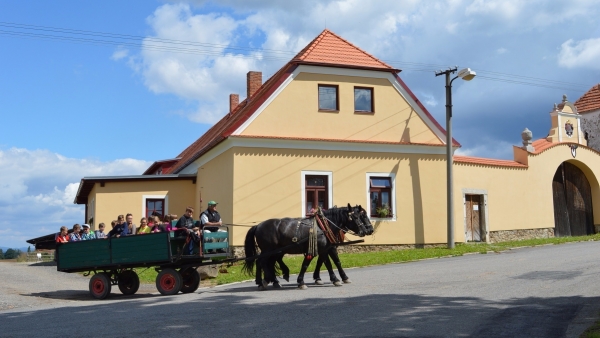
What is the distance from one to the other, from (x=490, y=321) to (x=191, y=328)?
158 inches

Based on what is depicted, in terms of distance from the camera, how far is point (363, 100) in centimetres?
2423

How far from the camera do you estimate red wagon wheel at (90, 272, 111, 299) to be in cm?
1423

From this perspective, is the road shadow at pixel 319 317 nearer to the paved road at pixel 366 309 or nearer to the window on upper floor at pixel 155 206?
the paved road at pixel 366 309

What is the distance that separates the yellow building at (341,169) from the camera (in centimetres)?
2262

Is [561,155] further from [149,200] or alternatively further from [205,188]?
[149,200]

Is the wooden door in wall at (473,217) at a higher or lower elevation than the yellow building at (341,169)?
lower

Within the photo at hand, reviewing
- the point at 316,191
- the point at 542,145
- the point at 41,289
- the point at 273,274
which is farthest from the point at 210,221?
the point at 542,145

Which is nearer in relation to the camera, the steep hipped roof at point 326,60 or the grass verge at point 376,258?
the grass verge at point 376,258

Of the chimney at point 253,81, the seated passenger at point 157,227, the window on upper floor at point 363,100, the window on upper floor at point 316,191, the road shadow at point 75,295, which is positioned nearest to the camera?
the road shadow at point 75,295

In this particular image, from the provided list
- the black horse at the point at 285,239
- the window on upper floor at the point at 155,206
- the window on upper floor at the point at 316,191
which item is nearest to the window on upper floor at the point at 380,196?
the window on upper floor at the point at 316,191

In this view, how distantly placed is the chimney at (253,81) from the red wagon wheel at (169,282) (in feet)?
57.1

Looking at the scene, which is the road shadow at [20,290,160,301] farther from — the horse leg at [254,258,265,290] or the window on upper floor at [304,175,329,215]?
the window on upper floor at [304,175,329,215]

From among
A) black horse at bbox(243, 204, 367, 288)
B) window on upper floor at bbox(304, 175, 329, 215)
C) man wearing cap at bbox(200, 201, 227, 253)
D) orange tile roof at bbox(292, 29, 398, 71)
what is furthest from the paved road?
orange tile roof at bbox(292, 29, 398, 71)

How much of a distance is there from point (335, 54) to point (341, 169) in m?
4.12
